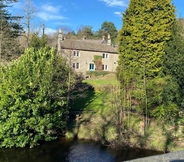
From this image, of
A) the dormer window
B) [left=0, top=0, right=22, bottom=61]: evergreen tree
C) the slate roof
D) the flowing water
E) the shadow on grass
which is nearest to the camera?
the flowing water

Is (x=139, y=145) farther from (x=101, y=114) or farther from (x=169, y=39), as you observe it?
(x=169, y=39)

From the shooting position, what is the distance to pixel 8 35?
33.8m

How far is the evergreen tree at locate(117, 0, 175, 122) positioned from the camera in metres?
18.8

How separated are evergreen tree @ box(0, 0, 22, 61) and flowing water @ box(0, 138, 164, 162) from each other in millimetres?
16908

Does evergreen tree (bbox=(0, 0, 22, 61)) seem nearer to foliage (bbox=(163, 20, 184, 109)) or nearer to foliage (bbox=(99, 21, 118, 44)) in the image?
foliage (bbox=(163, 20, 184, 109))

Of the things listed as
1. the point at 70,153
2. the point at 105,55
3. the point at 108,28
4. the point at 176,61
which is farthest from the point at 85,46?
the point at 108,28

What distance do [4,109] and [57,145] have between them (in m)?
5.06

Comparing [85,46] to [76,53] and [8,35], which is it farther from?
[8,35]

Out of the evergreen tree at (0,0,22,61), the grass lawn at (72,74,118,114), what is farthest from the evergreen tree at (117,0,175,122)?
the evergreen tree at (0,0,22,61)

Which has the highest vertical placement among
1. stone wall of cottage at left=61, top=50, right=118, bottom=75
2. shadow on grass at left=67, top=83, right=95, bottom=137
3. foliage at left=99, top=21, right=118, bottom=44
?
foliage at left=99, top=21, right=118, bottom=44

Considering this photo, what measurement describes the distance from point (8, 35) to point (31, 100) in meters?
20.6

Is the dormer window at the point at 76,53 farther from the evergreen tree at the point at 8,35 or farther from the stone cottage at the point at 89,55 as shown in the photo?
the evergreen tree at the point at 8,35

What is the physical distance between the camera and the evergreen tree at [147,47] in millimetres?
18844

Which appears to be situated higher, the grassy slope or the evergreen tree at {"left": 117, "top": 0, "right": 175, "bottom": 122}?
the evergreen tree at {"left": 117, "top": 0, "right": 175, "bottom": 122}
